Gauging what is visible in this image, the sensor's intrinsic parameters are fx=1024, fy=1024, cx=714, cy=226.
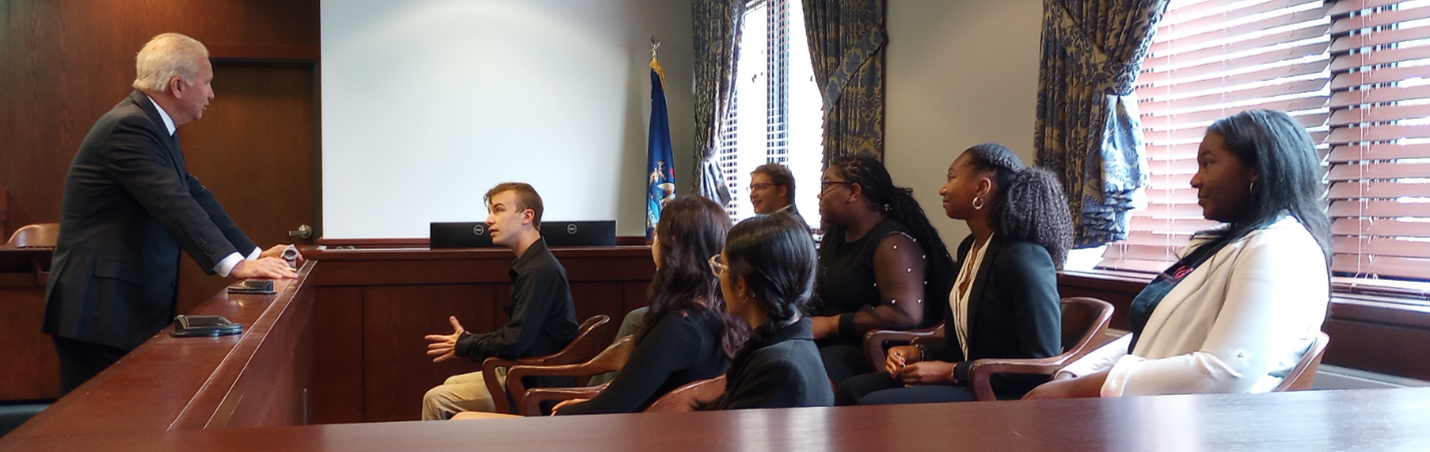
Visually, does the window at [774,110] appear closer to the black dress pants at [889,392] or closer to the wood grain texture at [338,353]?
the wood grain texture at [338,353]

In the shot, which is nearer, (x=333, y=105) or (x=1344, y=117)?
(x=1344, y=117)

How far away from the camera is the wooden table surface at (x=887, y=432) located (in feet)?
1.85

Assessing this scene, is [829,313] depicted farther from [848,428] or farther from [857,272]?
[848,428]

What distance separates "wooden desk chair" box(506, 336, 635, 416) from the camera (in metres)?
2.52

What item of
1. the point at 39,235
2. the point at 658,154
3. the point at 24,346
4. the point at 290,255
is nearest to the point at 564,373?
the point at 290,255

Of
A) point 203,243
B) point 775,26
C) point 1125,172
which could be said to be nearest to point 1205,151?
point 1125,172

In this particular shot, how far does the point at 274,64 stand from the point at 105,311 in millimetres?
4753

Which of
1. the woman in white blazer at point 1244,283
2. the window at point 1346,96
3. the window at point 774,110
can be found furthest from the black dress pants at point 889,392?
the window at point 774,110

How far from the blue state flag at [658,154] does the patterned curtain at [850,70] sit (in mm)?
2027

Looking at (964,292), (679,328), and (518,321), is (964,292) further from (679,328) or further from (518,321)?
(518,321)

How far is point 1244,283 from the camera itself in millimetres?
1812

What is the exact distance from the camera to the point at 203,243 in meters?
2.57

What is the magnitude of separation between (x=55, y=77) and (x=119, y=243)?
16.0 ft

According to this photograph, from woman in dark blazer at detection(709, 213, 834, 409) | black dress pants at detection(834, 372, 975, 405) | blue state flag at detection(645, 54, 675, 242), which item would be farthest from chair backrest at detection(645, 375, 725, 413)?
blue state flag at detection(645, 54, 675, 242)
